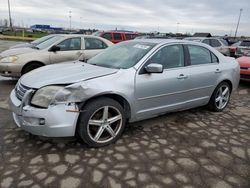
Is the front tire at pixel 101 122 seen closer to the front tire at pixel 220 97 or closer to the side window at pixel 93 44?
the front tire at pixel 220 97

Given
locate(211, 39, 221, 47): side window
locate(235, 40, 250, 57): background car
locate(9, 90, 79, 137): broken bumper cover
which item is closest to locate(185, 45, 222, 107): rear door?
locate(9, 90, 79, 137): broken bumper cover

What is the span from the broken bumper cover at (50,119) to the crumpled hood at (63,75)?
302 millimetres

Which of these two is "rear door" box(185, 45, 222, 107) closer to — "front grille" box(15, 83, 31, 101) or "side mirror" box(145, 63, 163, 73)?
"side mirror" box(145, 63, 163, 73)

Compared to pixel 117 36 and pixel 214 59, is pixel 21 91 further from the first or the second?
pixel 117 36

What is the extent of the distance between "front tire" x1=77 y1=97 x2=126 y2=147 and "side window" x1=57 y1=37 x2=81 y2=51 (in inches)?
177

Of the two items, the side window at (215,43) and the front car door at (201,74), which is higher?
the side window at (215,43)

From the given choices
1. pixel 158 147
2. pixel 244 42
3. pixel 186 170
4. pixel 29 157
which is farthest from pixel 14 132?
pixel 244 42

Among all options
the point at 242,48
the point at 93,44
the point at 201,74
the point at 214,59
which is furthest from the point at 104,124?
the point at 242,48

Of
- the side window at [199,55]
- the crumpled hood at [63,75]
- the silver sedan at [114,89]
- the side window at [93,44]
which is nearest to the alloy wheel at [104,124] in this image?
the silver sedan at [114,89]

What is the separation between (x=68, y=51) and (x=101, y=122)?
4.52 meters

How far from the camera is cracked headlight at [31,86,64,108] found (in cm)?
297

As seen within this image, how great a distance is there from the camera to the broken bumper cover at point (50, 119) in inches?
115

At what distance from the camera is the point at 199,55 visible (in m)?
4.55

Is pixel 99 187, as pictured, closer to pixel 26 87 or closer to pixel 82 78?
pixel 82 78
